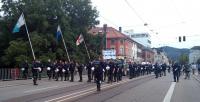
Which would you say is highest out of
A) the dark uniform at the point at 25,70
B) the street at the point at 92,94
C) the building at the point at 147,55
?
the building at the point at 147,55

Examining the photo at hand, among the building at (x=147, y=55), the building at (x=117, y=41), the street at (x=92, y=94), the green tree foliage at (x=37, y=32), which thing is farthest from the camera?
the building at (x=147, y=55)

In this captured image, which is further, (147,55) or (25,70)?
(147,55)

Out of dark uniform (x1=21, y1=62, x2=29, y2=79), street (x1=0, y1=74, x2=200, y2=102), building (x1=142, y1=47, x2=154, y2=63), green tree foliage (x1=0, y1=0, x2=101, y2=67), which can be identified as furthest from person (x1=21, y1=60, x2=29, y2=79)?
building (x1=142, y1=47, x2=154, y2=63)

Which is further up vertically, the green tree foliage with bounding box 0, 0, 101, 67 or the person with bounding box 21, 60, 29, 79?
the green tree foliage with bounding box 0, 0, 101, 67

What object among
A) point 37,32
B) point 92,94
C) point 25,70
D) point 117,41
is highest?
point 117,41

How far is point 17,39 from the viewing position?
63.2 metres

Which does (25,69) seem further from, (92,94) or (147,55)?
(147,55)

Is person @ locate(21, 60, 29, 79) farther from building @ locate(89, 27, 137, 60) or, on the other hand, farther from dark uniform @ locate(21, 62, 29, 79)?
building @ locate(89, 27, 137, 60)

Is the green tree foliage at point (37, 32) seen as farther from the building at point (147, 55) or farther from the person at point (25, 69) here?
the building at point (147, 55)

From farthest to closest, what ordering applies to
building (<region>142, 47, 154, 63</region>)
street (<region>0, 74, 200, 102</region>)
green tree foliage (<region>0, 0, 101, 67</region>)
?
building (<region>142, 47, 154, 63</region>) < green tree foliage (<region>0, 0, 101, 67</region>) < street (<region>0, 74, 200, 102</region>)

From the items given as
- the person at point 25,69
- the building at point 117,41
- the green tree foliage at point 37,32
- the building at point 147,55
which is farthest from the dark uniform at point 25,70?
the building at point 147,55

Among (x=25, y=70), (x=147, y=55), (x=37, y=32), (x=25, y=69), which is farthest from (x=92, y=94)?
(x=147, y=55)

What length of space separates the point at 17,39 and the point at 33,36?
4.42 meters

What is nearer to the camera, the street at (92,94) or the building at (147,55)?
the street at (92,94)
